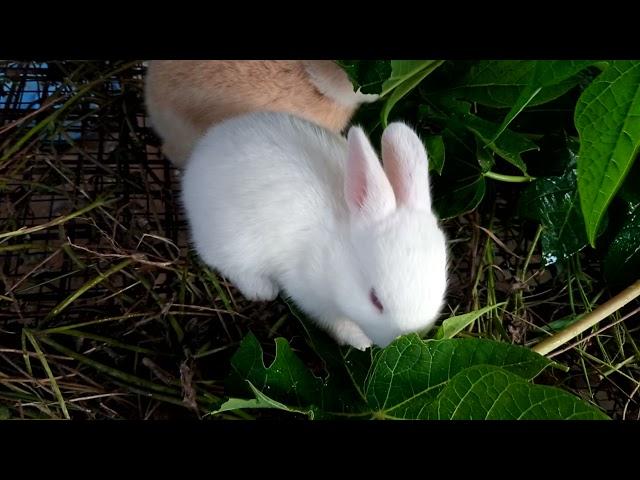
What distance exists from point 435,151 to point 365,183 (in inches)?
5.5

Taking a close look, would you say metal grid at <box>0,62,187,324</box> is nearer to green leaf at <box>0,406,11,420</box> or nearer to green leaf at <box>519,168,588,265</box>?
green leaf at <box>0,406,11,420</box>

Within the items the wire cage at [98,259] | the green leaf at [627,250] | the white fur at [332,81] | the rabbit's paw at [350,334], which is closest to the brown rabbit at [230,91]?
the white fur at [332,81]

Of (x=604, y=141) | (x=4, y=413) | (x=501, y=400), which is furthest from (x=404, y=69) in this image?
(x=4, y=413)

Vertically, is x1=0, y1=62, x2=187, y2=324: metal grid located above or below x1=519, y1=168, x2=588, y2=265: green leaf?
above

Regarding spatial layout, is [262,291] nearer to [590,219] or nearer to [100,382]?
[100,382]

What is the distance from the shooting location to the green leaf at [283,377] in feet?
2.59

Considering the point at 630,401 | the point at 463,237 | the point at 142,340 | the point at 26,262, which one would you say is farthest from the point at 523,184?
the point at 26,262

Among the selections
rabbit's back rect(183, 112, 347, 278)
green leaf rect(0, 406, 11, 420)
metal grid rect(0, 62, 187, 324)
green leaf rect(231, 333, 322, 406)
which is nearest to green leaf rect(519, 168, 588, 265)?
rabbit's back rect(183, 112, 347, 278)

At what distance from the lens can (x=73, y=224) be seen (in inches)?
40.3

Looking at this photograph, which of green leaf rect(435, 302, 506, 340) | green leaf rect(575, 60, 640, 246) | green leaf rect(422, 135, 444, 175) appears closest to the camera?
green leaf rect(575, 60, 640, 246)

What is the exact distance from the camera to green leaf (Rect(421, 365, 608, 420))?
625 mm

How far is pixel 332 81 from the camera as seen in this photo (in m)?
1.00

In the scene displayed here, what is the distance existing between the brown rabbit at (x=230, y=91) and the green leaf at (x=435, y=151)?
0.15 m
